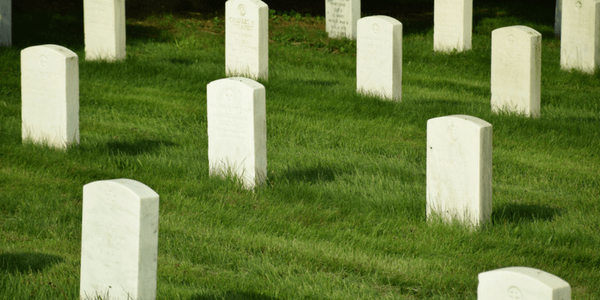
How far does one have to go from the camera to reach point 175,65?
9992 mm

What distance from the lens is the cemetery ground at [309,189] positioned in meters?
4.32

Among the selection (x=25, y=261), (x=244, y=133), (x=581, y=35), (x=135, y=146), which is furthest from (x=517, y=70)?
(x=25, y=261)

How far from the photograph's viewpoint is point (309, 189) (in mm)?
5672

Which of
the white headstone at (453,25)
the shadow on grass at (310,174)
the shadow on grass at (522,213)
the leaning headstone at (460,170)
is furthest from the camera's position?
the white headstone at (453,25)

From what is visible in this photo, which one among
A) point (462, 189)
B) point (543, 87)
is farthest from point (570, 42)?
point (462, 189)

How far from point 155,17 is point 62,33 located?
1.93 metres

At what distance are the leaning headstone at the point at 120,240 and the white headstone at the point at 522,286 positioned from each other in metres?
1.57

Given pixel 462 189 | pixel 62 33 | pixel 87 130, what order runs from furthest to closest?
pixel 62 33, pixel 87 130, pixel 462 189

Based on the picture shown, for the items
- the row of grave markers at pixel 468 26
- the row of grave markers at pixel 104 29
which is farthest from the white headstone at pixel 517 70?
the row of grave markers at pixel 104 29

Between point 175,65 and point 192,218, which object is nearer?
point 192,218

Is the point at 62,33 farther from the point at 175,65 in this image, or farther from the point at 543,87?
the point at 543,87

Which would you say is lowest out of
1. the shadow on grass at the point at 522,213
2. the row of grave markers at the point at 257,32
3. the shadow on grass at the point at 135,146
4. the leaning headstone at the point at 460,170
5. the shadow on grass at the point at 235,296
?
the shadow on grass at the point at 235,296

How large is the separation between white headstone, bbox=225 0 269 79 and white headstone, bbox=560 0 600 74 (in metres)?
4.11

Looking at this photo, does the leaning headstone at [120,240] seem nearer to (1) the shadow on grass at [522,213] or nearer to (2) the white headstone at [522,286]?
(2) the white headstone at [522,286]
